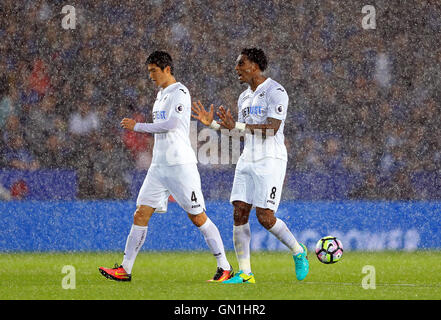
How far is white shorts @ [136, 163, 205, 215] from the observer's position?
6770 millimetres

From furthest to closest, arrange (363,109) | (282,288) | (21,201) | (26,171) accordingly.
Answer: (363,109) < (26,171) < (21,201) < (282,288)

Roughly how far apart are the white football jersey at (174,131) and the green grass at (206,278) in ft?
3.25

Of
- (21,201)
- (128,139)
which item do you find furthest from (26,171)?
(128,139)

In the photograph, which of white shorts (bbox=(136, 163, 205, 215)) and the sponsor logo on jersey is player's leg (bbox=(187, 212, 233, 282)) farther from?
the sponsor logo on jersey

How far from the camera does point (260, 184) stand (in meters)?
6.85

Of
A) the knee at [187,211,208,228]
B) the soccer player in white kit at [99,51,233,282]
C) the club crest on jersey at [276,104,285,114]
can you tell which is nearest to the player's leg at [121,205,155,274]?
the soccer player in white kit at [99,51,233,282]

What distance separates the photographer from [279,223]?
22.9 ft

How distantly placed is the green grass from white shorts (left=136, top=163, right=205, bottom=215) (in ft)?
2.07

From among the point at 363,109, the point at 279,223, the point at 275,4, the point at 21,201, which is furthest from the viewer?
the point at 275,4

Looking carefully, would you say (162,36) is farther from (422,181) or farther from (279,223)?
(279,223)

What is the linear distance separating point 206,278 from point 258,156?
1.42 m

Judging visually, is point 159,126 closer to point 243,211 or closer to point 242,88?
point 243,211

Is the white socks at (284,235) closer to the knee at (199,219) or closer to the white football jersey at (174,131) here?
the knee at (199,219)

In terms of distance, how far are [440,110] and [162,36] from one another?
4.90m
